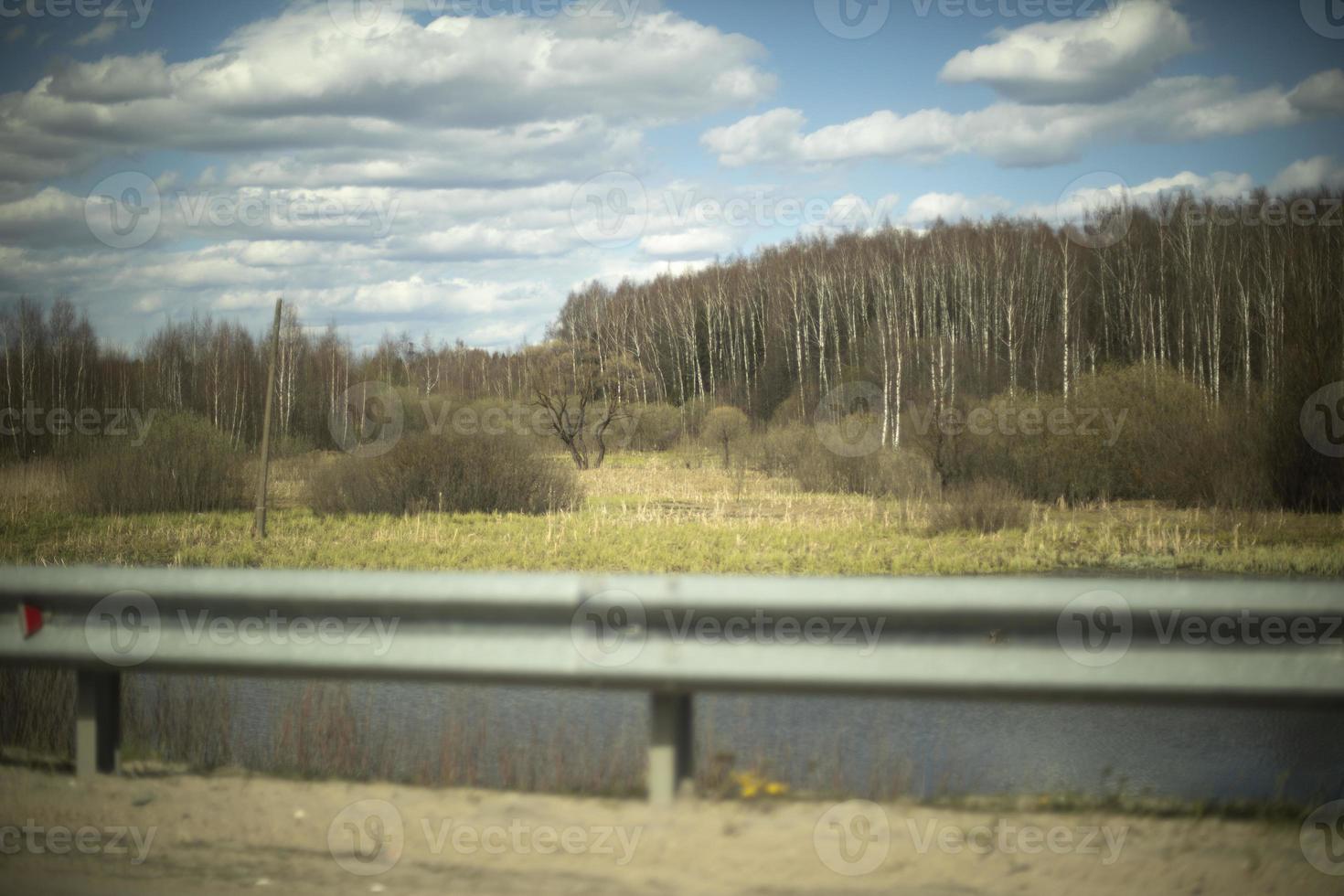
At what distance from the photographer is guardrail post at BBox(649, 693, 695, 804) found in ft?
14.8

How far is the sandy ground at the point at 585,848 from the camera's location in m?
3.95

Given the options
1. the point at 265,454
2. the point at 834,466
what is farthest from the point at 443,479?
the point at 834,466

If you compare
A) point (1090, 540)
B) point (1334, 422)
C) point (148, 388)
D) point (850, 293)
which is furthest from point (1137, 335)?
point (148, 388)

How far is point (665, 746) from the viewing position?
4527 millimetres

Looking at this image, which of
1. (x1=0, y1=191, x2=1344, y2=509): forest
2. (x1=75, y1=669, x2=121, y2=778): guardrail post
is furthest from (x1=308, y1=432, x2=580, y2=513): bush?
(x1=75, y1=669, x2=121, y2=778): guardrail post

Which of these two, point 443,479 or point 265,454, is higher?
point 265,454

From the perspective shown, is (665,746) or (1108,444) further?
(1108,444)

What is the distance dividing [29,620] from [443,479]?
22.0 m

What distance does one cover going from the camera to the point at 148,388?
55312 millimetres

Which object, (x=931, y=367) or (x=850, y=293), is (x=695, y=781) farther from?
(x=850, y=293)

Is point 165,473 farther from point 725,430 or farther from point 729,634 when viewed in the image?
point 725,430

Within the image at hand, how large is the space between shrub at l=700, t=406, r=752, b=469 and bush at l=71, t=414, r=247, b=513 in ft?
74.8

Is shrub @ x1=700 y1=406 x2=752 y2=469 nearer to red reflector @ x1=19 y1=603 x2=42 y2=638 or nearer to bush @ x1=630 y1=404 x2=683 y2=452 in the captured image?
bush @ x1=630 y1=404 x2=683 y2=452

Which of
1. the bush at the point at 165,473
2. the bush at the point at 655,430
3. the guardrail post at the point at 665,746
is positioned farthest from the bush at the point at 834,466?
the guardrail post at the point at 665,746
